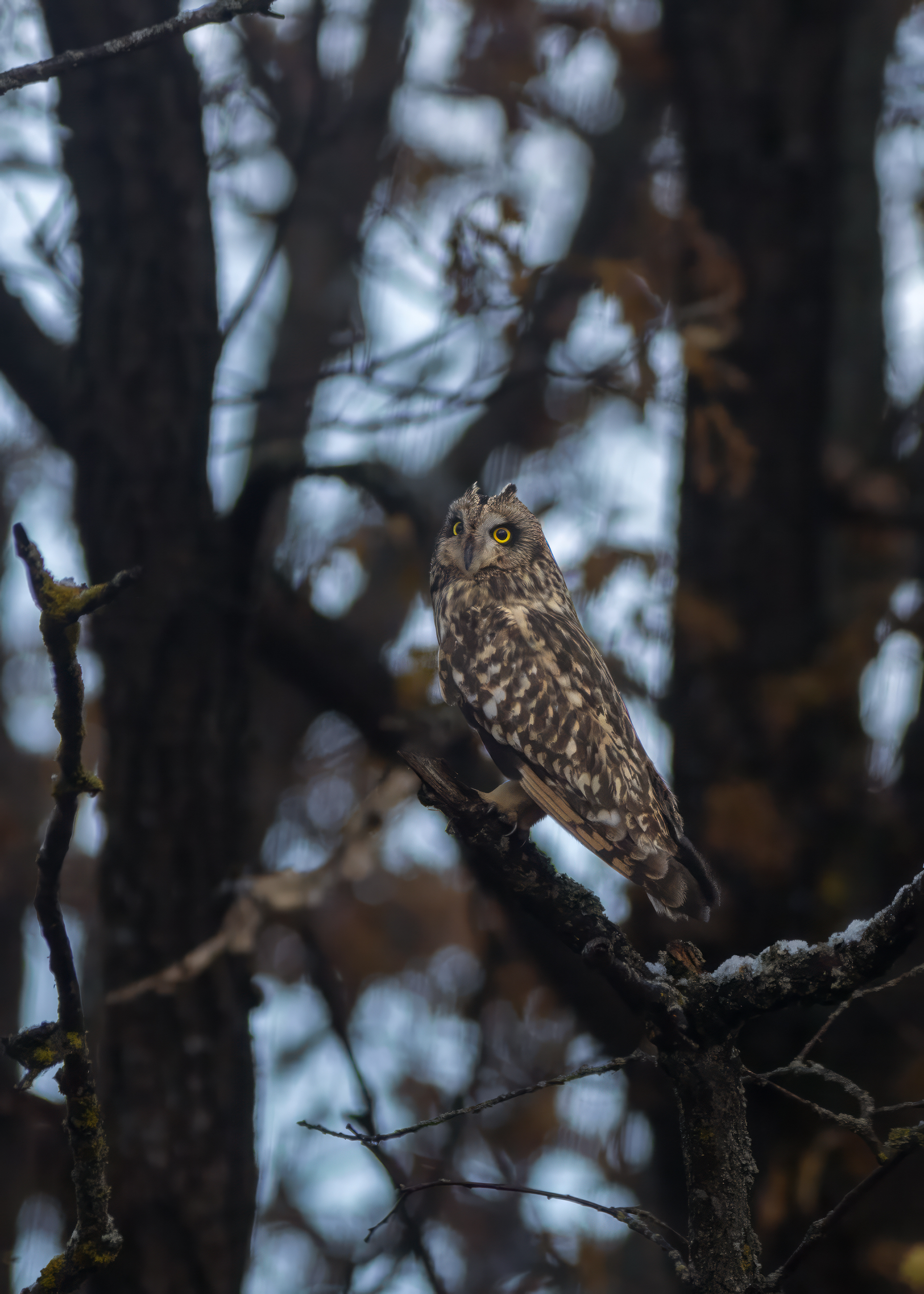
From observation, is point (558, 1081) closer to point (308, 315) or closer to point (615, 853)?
point (615, 853)

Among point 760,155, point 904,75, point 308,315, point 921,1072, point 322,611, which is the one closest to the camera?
point 921,1072

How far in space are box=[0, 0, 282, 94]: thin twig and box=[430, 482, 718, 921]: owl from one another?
1511mm

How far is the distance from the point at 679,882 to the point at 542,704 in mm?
876

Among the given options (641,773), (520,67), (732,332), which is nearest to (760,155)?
(732,332)

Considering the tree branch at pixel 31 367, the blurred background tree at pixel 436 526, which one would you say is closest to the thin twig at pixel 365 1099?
the blurred background tree at pixel 436 526

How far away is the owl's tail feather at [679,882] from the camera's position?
268 centimetres

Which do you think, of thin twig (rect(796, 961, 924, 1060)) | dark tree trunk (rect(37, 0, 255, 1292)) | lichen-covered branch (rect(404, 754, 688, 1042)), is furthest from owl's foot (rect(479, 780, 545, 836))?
dark tree trunk (rect(37, 0, 255, 1292))

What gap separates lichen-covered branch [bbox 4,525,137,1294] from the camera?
164cm

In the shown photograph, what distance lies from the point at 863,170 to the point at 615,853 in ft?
20.4

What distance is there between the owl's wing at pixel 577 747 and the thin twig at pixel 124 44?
198 cm

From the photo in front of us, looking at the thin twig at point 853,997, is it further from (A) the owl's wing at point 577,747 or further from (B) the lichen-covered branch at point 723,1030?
(A) the owl's wing at point 577,747

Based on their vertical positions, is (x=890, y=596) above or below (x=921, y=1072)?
above

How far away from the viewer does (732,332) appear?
6441 mm

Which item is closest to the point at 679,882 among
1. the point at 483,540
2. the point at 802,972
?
the point at 802,972
